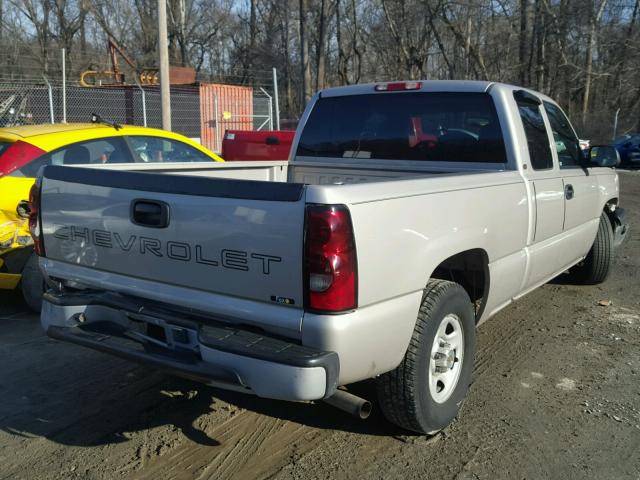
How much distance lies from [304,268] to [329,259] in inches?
4.8

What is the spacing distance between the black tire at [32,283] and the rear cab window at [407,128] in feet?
8.15

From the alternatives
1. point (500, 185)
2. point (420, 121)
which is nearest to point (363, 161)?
point (420, 121)

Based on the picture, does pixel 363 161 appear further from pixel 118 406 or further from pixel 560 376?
pixel 118 406

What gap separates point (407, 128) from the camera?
4.80 metres

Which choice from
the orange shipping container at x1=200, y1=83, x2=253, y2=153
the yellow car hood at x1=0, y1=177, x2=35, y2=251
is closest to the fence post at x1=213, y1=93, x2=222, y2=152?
the orange shipping container at x1=200, y1=83, x2=253, y2=153

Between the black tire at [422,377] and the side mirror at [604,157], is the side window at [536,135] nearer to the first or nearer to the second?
the side mirror at [604,157]

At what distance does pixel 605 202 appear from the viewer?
6020 mm

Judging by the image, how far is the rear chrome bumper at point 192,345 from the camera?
103 inches

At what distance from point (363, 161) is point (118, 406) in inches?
101

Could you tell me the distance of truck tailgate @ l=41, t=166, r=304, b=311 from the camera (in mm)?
2660

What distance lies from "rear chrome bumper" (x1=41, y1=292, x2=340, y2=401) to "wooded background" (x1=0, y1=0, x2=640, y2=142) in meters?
24.5

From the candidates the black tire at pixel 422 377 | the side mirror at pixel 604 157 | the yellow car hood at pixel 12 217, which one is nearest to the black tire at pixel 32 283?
the yellow car hood at pixel 12 217

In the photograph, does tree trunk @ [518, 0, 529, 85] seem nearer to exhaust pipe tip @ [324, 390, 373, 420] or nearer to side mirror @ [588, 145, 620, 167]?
side mirror @ [588, 145, 620, 167]

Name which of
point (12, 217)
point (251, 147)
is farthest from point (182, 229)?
point (251, 147)
